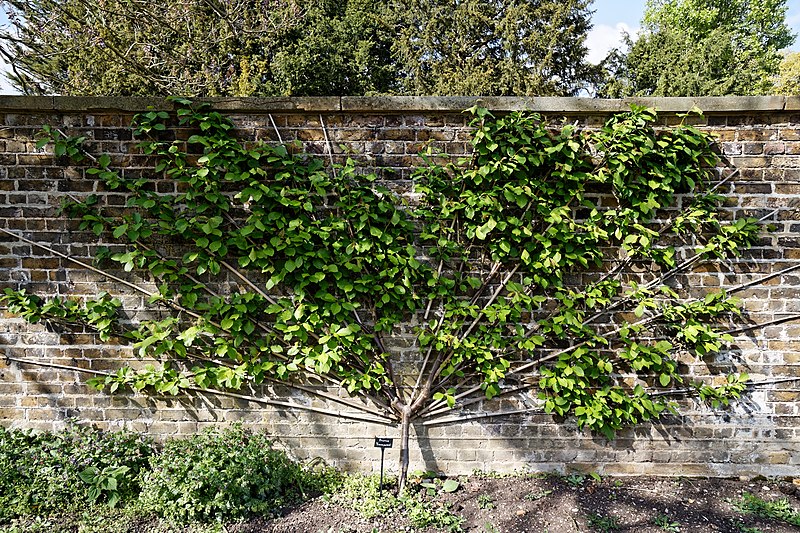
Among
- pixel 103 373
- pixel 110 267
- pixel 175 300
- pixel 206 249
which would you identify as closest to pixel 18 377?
pixel 103 373

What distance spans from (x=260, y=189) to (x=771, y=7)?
27.6 m

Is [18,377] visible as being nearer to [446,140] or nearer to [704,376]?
[446,140]

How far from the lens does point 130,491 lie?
114 inches

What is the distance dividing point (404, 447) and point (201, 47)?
24.5 ft

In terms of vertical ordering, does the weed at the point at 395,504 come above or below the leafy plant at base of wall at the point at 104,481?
below

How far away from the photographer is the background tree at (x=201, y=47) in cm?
567

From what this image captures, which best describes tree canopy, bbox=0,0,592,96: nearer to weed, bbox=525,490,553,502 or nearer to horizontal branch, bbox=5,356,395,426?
horizontal branch, bbox=5,356,395,426

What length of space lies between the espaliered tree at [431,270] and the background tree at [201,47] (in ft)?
10.2

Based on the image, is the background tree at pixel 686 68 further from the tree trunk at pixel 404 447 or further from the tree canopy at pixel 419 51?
the tree trunk at pixel 404 447

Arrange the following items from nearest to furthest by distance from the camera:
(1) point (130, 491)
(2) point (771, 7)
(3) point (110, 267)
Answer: (1) point (130, 491), (3) point (110, 267), (2) point (771, 7)

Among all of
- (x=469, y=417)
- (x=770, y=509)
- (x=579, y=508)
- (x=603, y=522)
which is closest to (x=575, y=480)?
(x=579, y=508)

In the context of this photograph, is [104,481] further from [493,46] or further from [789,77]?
[789,77]

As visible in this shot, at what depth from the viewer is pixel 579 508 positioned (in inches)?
110

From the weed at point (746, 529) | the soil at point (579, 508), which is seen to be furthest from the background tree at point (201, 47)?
the weed at point (746, 529)
